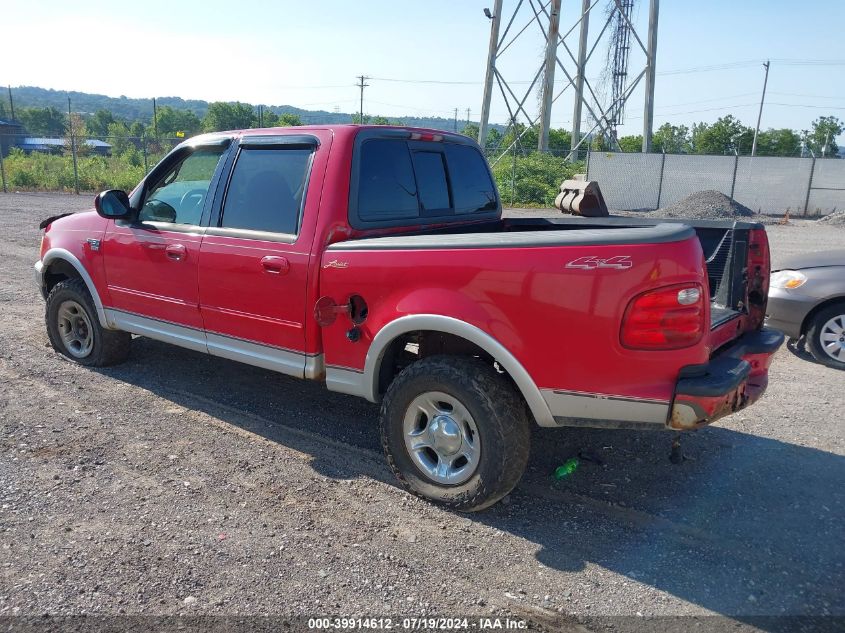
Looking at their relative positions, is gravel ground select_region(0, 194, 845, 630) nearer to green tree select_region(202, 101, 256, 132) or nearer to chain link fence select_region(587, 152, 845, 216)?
chain link fence select_region(587, 152, 845, 216)

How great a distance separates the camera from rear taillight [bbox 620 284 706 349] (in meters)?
2.91

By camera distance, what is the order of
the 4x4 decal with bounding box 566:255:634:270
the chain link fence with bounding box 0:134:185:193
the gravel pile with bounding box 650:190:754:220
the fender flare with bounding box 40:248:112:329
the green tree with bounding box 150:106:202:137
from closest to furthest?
1. the 4x4 decal with bounding box 566:255:634:270
2. the fender flare with bounding box 40:248:112:329
3. the gravel pile with bounding box 650:190:754:220
4. the chain link fence with bounding box 0:134:185:193
5. the green tree with bounding box 150:106:202:137

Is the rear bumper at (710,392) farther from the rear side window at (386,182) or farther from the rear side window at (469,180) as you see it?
the rear side window at (469,180)

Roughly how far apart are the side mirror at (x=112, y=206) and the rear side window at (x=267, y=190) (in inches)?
40.6

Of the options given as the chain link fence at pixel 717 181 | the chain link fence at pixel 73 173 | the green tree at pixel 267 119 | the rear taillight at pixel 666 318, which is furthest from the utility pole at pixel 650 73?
the rear taillight at pixel 666 318

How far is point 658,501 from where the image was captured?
378 centimetres

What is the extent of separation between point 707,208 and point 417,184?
838 inches

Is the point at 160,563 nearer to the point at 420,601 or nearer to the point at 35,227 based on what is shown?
the point at 420,601

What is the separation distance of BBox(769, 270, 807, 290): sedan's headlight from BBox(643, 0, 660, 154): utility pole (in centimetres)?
2351

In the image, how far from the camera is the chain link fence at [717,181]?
2538 cm

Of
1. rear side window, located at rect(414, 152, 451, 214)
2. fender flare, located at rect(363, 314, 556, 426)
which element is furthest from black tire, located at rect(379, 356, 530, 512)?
rear side window, located at rect(414, 152, 451, 214)

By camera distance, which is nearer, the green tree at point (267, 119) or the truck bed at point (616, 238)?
the truck bed at point (616, 238)

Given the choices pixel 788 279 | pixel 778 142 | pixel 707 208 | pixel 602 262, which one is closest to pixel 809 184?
pixel 707 208

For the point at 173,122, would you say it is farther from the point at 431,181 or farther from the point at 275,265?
the point at 275,265
